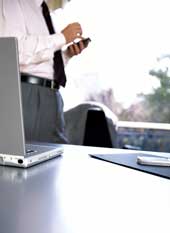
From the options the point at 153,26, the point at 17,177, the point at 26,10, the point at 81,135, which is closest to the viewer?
the point at 17,177

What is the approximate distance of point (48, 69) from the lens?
6.82ft

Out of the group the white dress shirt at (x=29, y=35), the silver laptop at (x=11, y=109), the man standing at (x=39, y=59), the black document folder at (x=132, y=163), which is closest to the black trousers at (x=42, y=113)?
the man standing at (x=39, y=59)

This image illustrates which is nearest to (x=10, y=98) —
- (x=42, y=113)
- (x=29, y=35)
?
(x=29, y=35)

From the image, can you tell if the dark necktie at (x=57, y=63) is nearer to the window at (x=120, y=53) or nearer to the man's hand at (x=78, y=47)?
the man's hand at (x=78, y=47)

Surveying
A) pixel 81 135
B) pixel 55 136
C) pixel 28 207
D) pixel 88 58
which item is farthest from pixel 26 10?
pixel 28 207

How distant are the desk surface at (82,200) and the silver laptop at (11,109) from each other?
3cm

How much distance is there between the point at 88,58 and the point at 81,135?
0.94m

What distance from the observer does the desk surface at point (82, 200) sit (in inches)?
17.3

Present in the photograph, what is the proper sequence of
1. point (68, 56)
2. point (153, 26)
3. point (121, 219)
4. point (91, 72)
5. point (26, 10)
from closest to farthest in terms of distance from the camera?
1. point (121, 219)
2. point (26, 10)
3. point (68, 56)
4. point (153, 26)
5. point (91, 72)

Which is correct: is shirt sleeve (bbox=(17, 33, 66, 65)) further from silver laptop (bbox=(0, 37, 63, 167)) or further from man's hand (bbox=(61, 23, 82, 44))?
silver laptop (bbox=(0, 37, 63, 167))

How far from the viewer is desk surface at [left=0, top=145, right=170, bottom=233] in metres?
0.44

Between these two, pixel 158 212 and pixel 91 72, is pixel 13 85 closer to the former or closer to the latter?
pixel 158 212

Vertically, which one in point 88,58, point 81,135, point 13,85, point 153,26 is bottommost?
point 81,135

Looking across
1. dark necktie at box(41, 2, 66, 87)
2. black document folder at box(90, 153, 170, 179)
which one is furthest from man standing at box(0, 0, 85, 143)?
black document folder at box(90, 153, 170, 179)
